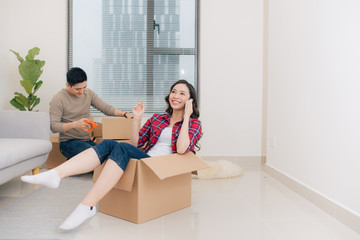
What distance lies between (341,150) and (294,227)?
544 millimetres

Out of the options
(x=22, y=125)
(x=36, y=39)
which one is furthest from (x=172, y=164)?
(x=36, y=39)

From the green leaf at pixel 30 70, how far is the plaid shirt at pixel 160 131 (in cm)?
174

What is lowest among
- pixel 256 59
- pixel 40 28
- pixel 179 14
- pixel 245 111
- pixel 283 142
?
pixel 283 142

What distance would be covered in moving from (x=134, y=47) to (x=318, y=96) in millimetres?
2339

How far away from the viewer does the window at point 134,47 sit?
3670 millimetres

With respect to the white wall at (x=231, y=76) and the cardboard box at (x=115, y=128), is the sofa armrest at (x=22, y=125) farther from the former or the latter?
the white wall at (x=231, y=76)

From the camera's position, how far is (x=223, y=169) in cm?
294

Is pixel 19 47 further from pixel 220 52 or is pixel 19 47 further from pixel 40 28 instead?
pixel 220 52

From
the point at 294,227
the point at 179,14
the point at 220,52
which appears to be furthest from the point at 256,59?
the point at 294,227

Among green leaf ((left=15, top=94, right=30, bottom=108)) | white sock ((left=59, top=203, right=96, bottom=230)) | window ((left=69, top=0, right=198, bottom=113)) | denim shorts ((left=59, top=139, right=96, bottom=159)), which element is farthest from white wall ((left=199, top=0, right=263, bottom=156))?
white sock ((left=59, top=203, right=96, bottom=230))

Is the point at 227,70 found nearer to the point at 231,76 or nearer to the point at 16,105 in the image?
the point at 231,76

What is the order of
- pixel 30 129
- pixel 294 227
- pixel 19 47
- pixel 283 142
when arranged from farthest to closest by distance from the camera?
pixel 19 47, pixel 283 142, pixel 30 129, pixel 294 227

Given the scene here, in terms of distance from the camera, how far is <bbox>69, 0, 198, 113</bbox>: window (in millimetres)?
3670

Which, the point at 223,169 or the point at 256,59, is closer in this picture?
the point at 223,169
